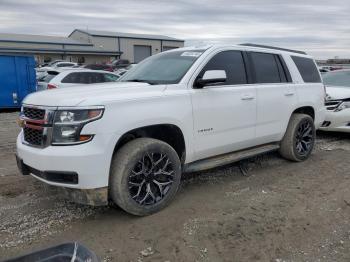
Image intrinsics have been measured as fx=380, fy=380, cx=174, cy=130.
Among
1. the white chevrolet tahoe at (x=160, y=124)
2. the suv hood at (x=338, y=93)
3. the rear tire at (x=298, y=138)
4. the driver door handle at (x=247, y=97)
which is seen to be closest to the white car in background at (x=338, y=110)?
the suv hood at (x=338, y=93)

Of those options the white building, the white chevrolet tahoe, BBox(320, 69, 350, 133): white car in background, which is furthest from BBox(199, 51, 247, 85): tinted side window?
the white building

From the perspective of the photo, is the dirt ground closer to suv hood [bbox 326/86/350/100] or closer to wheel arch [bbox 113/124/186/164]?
wheel arch [bbox 113/124/186/164]

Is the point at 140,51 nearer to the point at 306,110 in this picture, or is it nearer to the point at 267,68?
the point at 306,110

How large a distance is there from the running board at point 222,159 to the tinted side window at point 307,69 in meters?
1.50

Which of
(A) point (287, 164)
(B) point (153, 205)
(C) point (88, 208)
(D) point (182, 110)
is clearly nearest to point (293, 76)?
(A) point (287, 164)

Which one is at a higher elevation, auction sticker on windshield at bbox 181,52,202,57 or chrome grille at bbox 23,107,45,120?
auction sticker on windshield at bbox 181,52,202,57

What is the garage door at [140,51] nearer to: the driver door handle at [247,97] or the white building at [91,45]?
the white building at [91,45]

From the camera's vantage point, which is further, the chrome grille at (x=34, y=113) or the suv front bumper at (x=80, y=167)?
the chrome grille at (x=34, y=113)

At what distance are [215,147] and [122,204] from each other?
1522mm

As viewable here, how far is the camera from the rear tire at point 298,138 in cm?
610

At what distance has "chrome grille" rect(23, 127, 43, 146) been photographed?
382cm

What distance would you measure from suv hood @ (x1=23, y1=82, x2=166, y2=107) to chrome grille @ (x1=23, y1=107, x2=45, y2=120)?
64 millimetres

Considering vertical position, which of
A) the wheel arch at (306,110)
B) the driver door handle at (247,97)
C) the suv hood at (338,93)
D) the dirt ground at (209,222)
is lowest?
the dirt ground at (209,222)

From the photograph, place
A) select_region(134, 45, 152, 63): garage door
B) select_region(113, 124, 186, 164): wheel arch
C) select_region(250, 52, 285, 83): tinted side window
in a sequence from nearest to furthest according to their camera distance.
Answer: select_region(113, 124, 186, 164): wheel arch < select_region(250, 52, 285, 83): tinted side window < select_region(134, 45, 152, 63): garage door
